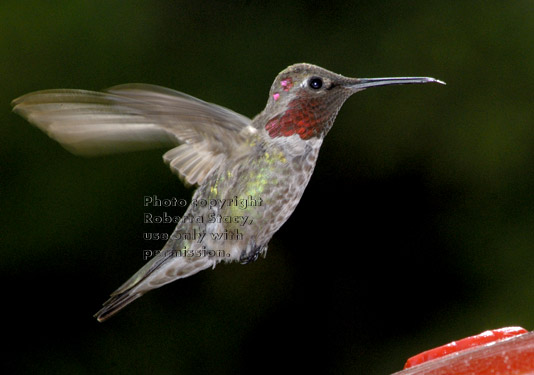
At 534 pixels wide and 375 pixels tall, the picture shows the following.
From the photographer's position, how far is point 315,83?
153 centimetres

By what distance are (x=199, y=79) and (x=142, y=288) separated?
5.71 feet

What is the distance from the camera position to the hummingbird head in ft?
4.97

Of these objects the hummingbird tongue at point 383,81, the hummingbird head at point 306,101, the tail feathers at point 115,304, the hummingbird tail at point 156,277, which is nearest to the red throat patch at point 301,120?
the hummingbird head at point 306,101

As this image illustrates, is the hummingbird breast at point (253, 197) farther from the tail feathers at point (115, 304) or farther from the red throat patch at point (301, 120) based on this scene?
the tail feathers at point (115, 304)

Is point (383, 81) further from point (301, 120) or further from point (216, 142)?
point (216, 142)

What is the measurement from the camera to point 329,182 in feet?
11.1

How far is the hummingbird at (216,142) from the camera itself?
54.5 inches

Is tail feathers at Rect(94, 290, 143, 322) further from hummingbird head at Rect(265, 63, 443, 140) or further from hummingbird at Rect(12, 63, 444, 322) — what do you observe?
hummingbird head at Rect(265, 63, 443, 140)

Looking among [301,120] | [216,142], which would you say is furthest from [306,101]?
[216,142]

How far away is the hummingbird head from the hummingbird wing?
0.09 metres

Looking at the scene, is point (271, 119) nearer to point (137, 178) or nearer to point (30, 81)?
point (137, 178)

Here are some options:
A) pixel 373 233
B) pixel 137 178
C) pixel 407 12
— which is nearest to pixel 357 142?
pixel 373 233

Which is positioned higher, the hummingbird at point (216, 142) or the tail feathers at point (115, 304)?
the hummingbird at point (216, 142)

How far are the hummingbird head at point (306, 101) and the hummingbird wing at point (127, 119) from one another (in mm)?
86
